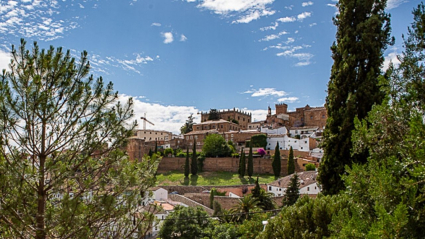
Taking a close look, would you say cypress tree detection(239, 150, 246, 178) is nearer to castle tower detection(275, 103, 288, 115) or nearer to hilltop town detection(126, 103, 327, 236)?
hilltop town detection(126, 103, 327, 236)

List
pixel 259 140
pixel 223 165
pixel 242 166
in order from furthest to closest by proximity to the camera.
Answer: pixel 259 140 → pixel 223 165 → pixel 242 166

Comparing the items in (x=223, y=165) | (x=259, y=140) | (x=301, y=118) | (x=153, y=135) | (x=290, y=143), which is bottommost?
(x=223, y=165)

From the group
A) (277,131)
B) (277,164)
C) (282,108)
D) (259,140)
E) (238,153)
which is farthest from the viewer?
(282,108)

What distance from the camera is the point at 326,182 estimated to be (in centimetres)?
844

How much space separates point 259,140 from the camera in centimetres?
4594

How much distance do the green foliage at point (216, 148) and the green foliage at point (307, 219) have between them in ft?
121

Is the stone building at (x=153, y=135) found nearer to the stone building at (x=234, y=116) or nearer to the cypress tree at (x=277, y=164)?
the stone building at (x=234, y=116)

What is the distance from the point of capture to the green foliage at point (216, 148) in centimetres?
4397

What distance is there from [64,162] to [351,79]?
7244 millimetres

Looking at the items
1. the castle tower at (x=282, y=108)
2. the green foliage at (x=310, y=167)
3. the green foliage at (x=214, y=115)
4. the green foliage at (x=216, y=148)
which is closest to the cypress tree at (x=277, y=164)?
the green foliage at (x=310, y=167)

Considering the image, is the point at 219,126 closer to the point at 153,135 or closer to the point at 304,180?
the point at 153,135

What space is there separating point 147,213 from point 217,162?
37.6 m

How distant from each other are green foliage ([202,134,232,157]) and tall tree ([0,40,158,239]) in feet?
127

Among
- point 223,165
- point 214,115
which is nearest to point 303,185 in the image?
point 223,165
